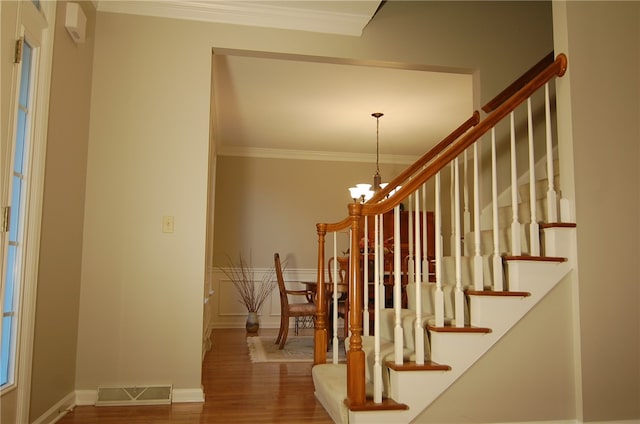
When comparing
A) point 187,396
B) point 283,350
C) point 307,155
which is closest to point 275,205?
point 307,155

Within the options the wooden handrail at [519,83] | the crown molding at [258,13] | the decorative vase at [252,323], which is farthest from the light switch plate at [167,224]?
the decorative vase at [252,323]

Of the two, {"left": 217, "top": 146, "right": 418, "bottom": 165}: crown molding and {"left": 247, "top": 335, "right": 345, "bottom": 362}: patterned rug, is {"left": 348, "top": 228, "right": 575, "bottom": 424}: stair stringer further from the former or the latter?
{"left": 217, "top": 146, "right": 418, "bottom": 165}: crown molding

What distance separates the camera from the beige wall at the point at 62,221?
262 cm

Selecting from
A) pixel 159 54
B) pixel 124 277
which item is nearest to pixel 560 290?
pixel 124 277

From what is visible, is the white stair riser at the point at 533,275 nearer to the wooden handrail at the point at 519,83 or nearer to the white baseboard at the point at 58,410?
the wooden handrail at the point at 519,83

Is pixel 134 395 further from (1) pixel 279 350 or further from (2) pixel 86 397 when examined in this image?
(1) pixel 279 350

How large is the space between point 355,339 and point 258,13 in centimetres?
226

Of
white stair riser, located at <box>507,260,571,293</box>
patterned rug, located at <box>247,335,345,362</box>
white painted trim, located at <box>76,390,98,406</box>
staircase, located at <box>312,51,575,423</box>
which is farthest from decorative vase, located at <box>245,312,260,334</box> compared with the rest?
white stair riser, located at <box>507,260,571,293</box>

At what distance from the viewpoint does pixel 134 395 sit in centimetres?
311

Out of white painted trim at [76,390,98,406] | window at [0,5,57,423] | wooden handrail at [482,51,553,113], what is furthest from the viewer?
wooden handrail at [482,51,553,113]

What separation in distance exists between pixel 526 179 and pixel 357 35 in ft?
5.37

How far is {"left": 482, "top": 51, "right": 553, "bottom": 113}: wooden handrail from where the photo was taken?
11.1 feet

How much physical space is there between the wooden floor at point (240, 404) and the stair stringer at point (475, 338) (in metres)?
0.55

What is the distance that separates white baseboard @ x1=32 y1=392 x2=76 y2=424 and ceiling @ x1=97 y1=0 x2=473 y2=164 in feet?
7.83
